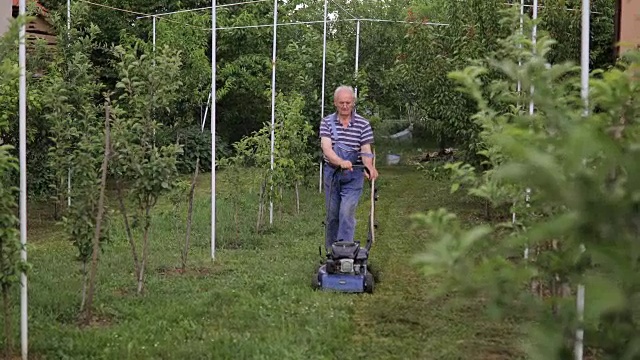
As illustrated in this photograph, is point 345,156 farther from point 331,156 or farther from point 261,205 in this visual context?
point 261,205

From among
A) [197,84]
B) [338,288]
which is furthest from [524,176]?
[197,84]

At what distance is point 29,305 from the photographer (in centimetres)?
584

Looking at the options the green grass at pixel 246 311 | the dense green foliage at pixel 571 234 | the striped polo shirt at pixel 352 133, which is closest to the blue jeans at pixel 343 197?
the striped polo shirt at pixel 352 133

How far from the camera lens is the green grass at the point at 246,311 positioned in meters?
4.90

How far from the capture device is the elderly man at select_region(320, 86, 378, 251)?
7.09m

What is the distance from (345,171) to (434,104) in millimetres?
4355

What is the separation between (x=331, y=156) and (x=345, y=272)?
42.8 inches

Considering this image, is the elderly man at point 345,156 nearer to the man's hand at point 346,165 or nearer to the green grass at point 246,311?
the man's hand at point 346,165

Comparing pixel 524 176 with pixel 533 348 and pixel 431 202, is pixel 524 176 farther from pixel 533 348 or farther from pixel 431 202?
pixel 431 202

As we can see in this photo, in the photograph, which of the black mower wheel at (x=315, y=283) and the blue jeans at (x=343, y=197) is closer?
the black mower wheel at (x=315, y=283)

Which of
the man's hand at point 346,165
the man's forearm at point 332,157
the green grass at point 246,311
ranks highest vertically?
the man's forearm at point 332,157

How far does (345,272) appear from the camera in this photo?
6449 millimetres

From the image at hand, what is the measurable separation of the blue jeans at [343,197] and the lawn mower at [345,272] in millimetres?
541

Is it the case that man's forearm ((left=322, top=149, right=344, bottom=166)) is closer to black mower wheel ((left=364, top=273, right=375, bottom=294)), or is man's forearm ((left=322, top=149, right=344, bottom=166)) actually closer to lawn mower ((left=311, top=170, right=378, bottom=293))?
lawn mower ((left=311, top=170, right=378, bottom=293))
